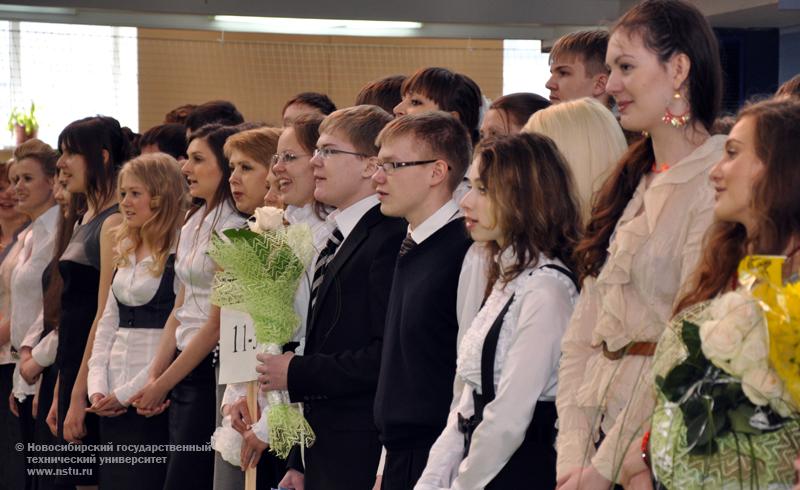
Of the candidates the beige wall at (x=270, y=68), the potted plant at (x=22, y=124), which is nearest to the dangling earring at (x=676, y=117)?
the potted plant at (x=22, y=124)

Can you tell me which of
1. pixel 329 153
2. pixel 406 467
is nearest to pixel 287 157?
pixel 329 153

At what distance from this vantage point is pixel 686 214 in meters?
2.19

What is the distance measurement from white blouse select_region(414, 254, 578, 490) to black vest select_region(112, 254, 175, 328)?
7.04ft

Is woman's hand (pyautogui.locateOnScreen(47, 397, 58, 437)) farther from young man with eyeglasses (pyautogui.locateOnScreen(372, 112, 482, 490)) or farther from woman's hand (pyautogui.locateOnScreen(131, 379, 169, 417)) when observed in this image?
young man with eyeglasses (pyautogui.locateOnScreen(372, 112, 482, 490))

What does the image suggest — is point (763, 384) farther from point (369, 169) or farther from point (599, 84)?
point (599, 84)

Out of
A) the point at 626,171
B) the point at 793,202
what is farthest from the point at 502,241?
the point at 793,202

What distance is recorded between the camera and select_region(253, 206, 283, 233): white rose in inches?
136

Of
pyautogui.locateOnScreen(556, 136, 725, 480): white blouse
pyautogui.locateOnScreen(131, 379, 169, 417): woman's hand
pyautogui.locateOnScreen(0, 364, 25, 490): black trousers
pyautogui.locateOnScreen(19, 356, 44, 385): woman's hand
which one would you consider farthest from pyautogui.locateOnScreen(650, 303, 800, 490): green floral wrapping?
pyautogui.locateOnScreen(0, 364, 25, 490): black trousers

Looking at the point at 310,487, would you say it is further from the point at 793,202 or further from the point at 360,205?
the point at 793,202

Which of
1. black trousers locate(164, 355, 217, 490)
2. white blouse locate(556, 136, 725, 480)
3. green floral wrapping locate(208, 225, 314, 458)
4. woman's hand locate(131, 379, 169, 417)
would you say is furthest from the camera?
woman's hand locate(131, 379, 169, 417)

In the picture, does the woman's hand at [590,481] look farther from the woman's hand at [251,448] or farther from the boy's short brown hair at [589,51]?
the boy's short brown hair at [589,51]

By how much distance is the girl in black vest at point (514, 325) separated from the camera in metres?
2.40

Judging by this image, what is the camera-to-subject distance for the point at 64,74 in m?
9.95

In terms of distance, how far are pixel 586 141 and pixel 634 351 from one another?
2.09 ft
